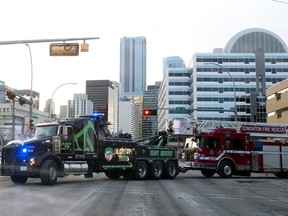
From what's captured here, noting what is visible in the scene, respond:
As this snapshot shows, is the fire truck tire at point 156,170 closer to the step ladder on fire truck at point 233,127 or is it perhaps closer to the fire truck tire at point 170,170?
the fire truck tire at point 170,170

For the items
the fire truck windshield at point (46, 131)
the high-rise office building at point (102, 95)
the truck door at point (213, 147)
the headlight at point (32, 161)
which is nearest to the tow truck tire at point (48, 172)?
the headlight at point (32, 161)

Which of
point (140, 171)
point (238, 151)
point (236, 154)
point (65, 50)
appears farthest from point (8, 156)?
point (238, 151)

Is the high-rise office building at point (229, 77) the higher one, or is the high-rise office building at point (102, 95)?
the high-rise office building at point (229, 77)

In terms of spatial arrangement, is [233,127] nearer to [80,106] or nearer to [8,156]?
[8,156]

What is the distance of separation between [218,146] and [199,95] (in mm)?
116619

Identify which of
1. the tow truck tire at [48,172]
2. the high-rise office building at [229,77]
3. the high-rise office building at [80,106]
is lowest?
the tow truck tire at [48,172]

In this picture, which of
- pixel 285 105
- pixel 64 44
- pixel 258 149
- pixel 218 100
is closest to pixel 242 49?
pixel 218 100

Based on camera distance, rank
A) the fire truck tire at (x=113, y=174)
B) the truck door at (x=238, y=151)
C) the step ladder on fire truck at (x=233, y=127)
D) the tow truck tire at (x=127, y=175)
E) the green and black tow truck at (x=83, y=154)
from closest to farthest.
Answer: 1. the green and black tow truck at (x=83, y=154)
2. the tow truck tire at (x=127, y=175)
3. the fire truck tire at (x=113, y=174)
4. the truck door at (x=238, y=151)
5. the step ladder on fire truck at (x=233, y=127)

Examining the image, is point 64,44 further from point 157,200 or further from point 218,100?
point 218,100

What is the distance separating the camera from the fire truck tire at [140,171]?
22.8m

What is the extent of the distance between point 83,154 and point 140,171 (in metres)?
4.07

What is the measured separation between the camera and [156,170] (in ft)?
78.3

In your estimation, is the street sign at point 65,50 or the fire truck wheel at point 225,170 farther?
the fire truck wheel at point 225,170

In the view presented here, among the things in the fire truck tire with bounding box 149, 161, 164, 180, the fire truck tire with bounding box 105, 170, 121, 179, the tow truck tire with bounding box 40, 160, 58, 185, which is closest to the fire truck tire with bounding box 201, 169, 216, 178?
the fire truck tire with bounding box 149, 161, 164, 180
